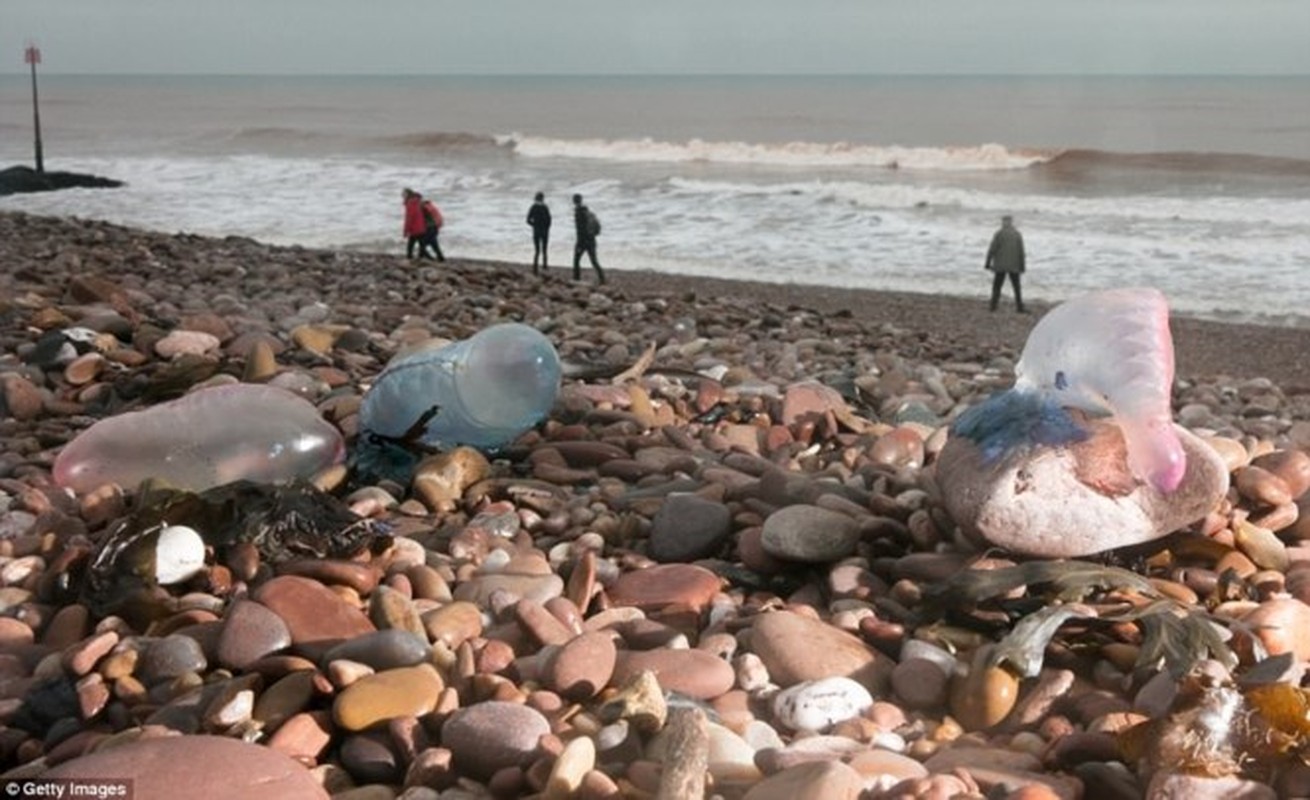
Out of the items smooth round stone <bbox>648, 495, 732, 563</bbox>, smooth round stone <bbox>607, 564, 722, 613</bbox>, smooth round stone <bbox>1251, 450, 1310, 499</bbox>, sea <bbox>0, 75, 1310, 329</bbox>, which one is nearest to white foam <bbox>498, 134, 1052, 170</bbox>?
sea <bbox>0, 75, 1310, 329</bbox>

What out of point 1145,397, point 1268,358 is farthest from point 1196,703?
point 1268,358

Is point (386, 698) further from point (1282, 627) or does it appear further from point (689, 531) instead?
point (1282, 627)

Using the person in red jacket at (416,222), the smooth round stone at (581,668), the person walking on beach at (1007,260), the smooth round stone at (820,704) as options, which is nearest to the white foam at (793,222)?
the person walking on beach at (1007,260)

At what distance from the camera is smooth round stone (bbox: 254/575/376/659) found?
8.52 feet

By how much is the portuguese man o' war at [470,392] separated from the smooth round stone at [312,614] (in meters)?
1.41

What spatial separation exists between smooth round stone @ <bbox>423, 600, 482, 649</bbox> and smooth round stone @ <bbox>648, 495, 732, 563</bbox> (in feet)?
2.10

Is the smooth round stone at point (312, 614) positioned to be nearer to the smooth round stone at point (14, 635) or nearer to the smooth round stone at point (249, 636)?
the smooth round stone at point (249, 636)

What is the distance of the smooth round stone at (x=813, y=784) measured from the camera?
2009 mm

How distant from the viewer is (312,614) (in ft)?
8.73

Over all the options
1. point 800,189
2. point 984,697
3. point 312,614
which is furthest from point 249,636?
point 800,189

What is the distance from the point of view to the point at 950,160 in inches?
1254

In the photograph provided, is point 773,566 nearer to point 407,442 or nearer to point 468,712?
point 468,712

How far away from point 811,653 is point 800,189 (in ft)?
73.8

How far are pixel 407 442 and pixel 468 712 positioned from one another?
1.91 metres
